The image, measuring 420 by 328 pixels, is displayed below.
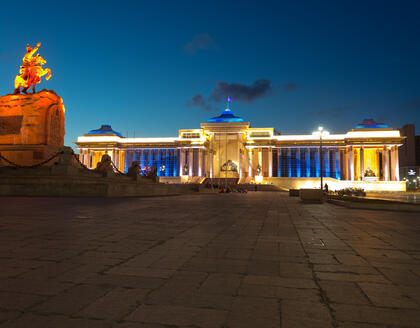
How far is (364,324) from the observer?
231cm

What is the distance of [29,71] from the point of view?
21.7 metres

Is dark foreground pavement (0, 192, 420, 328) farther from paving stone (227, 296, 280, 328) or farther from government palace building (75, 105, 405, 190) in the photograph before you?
government palace building (75, 105, 405, 190)

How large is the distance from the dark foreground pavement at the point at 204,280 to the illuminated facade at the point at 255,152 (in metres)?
55.3

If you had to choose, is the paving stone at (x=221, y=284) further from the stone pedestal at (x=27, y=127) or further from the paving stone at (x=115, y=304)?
the stone pedestal at (x=27, y=127)

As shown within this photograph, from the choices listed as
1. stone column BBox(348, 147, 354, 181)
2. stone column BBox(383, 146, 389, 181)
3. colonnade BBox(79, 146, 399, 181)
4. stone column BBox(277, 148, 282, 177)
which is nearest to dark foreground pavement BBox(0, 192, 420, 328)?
colonnade BBox(79, 146, 399, 181)

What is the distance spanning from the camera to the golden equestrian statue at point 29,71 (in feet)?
71.2

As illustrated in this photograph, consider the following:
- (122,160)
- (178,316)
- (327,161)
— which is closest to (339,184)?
(327,161)

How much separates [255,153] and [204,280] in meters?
64.7

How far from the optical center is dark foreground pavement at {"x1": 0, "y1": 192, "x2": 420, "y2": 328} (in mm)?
2400

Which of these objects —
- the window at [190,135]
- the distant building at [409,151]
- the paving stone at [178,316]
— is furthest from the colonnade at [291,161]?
the distant building at [409,151]

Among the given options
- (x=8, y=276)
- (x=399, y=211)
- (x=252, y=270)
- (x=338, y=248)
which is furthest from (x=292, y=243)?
(x=399, y=211)

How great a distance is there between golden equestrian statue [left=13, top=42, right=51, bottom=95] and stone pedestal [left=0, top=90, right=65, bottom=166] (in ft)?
3.97

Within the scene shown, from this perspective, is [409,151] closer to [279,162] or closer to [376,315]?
[279,162]

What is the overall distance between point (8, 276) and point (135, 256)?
1488 millimetres
